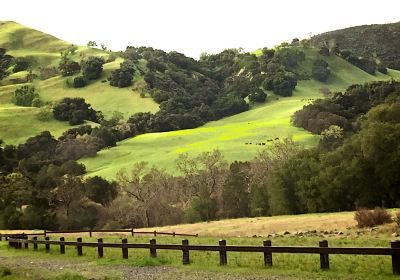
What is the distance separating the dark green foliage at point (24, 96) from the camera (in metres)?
Result: 165

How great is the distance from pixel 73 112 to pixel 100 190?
2595 inches

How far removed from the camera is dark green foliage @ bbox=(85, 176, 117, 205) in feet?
268

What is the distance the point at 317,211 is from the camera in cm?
5794

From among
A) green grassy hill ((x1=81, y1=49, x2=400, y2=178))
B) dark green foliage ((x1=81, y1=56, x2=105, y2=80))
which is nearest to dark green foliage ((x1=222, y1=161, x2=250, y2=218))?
green grassy hill ((x1=81, y1=49, x2=400, y2=178))

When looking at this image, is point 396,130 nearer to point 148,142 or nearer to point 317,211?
point 317,211

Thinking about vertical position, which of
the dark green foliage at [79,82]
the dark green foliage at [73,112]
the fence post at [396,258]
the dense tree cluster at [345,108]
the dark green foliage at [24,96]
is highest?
the dark green foliage at [79,82]

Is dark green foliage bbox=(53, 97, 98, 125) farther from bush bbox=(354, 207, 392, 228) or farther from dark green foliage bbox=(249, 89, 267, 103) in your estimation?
bush bbox=(354, 207, 392, 228)

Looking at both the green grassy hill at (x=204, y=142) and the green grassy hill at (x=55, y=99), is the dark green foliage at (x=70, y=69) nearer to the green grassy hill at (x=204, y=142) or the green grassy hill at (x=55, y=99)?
the green grassy hill at (x=55, y=99)

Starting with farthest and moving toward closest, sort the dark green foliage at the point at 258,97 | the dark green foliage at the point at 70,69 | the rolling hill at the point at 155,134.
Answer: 1. the dark green foliage at the point at 70,69
2. the dark green foliage at the point at 258,97
3. the rolling hill at the point at 155,134

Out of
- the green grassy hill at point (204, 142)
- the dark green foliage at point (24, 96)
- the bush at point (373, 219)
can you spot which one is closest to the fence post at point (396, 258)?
the bush at point (373, 219)

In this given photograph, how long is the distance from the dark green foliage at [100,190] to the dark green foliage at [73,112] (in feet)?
203

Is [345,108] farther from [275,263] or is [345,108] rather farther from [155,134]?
[275,263]

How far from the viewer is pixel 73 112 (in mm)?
143250

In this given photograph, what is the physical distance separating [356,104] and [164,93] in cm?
6547
